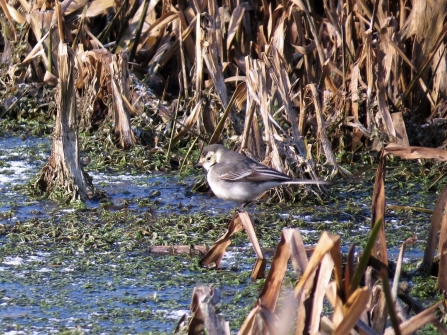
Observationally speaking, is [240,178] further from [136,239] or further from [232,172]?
[136,239]

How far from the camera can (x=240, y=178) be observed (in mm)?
6719

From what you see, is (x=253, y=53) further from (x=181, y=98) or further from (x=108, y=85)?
(x=108, y=85)

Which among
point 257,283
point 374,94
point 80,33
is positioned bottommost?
point 257,283

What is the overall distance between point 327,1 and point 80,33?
2.56 metres

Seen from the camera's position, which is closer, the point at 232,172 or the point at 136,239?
the point at 136,239

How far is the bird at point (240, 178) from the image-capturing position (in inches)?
256

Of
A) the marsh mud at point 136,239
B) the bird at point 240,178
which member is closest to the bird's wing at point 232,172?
the bird at point 240,178

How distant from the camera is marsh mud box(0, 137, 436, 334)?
470cm

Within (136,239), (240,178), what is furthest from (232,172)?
(136,239)

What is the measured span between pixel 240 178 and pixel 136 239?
113 centimetres

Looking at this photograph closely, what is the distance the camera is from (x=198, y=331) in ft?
13.0

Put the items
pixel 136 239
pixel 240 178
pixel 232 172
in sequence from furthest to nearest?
pixel 232 172, pixel 240 178, pixel 136 239

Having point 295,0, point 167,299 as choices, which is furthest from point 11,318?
point 295,0

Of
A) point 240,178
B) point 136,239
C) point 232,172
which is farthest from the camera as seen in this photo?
point 232,172
